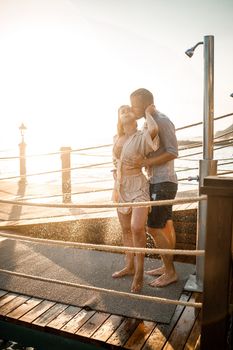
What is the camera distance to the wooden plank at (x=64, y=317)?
240 cm

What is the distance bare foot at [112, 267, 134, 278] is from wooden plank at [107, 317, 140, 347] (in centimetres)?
78

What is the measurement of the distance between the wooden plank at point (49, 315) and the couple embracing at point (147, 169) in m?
0.67

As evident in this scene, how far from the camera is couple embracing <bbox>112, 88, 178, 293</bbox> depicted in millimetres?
2916

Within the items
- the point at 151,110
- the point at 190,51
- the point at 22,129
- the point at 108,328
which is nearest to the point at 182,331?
the point at 108,328

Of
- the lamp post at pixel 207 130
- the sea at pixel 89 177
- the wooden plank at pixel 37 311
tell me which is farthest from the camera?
the sea at pixel 89 177

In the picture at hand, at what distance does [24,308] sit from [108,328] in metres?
0.78

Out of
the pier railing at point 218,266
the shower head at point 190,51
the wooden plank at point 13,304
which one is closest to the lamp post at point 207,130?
the shower head at point 190,51

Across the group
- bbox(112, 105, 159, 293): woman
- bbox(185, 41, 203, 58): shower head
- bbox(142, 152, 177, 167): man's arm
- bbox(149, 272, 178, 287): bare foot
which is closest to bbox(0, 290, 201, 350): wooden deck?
bbox(149, 272, 178, 287): bare foot

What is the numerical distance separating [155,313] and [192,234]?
184 cm

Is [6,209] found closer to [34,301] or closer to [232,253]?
[34,301]

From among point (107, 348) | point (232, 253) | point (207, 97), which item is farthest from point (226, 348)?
point (207, 97)

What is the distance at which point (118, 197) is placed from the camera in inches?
126

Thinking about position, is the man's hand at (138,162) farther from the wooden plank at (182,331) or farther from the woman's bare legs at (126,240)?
the wooden plank at (182,331)

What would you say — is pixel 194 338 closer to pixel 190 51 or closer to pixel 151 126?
pixel 151 126
